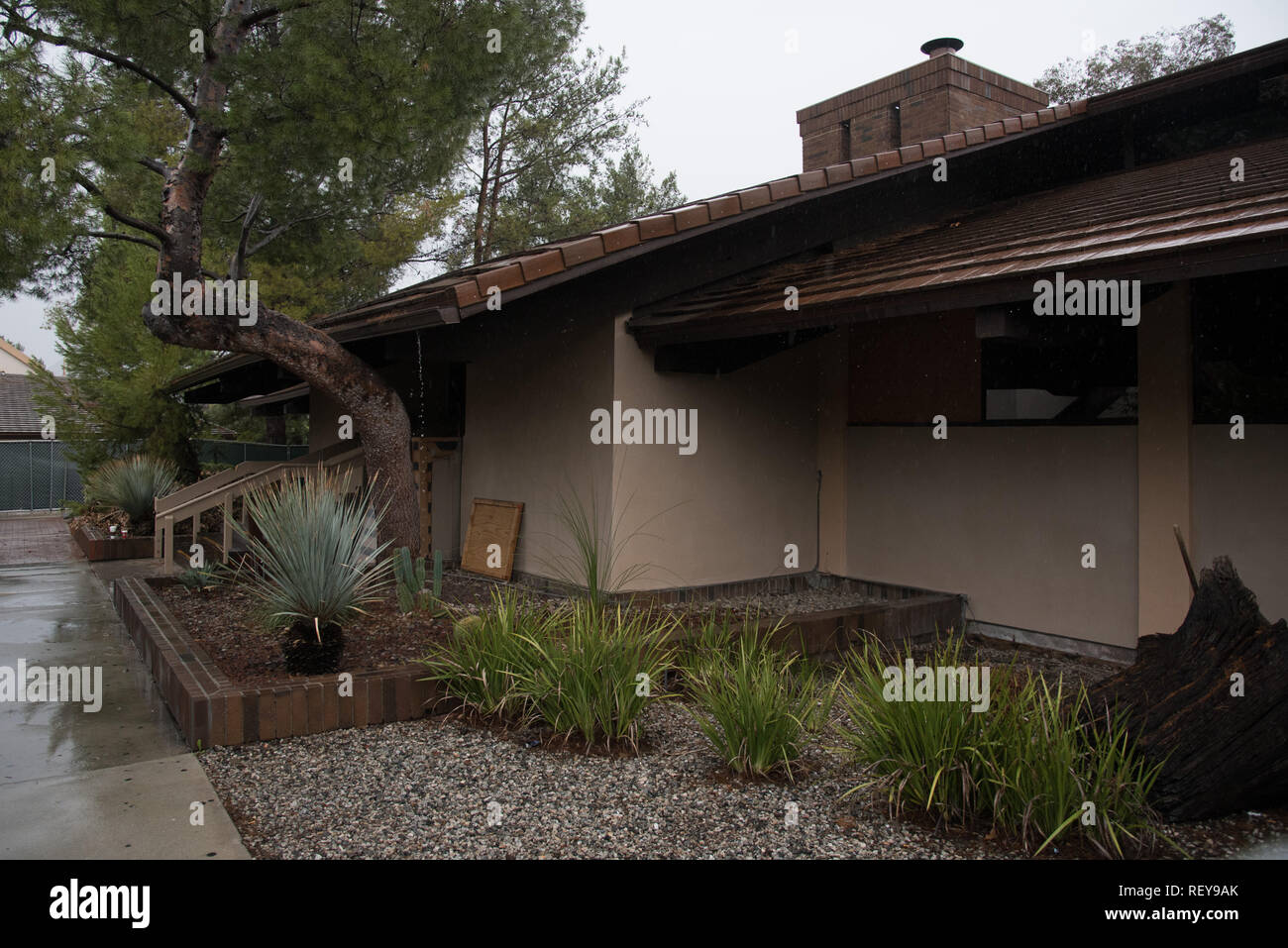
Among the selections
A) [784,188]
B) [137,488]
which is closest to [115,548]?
[137,488]

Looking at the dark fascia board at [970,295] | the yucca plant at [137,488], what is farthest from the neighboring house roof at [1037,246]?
the yucca plant at [137,488]

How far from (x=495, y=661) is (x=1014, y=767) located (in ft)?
8.97

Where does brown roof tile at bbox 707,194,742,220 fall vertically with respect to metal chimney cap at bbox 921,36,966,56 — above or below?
below

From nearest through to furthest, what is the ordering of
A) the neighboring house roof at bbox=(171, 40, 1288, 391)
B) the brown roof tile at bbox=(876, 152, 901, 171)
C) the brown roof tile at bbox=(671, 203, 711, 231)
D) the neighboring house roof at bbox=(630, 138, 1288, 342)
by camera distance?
the neighboring house roof at bbox=(630, 138, 1288, 342)
the neighboring house roof at bbox=(171, 40, 1288, 391)
the brown roof tile at bbox=(671, 203, 711, 231)
the brown roof tile at bbox=(876, 152, 901, 171)

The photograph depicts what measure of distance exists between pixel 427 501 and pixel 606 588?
2.77m

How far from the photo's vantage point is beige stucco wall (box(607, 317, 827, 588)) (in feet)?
25.4

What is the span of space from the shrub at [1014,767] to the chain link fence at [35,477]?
2536 cm

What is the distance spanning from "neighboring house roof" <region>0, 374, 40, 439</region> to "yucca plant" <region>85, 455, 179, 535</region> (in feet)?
73.8

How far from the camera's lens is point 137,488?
43.9 ft

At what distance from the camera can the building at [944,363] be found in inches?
236

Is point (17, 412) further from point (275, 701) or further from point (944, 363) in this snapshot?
point (944, 363)

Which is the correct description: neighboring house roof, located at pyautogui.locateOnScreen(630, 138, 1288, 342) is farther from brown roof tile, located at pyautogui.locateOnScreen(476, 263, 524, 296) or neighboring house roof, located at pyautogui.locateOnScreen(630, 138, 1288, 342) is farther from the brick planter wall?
the brick planter wall

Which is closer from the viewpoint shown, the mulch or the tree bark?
the mulch

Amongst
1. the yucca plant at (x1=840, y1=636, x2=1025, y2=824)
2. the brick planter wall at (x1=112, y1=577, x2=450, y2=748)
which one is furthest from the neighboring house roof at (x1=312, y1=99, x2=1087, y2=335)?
the yucca plant at (x1=840, y1=636, x2=1025, y2=824)
